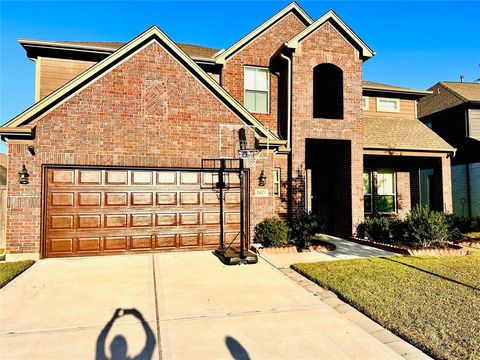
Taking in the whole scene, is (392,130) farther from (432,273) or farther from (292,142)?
(432,273)

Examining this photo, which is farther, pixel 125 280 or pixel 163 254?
pixel 163 254

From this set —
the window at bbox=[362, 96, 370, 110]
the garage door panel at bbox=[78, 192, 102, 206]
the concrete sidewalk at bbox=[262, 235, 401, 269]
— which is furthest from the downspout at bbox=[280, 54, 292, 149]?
the garage door panel at bbox=[78, 192, 102, 206]

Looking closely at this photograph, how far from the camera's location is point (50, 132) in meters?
8.83

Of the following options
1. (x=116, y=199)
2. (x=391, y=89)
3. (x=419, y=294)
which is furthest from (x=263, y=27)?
(x=419, y=294)

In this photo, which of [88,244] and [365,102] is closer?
[88,244]

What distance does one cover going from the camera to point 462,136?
706 inches

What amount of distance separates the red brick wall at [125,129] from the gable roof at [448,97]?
50.4 feet

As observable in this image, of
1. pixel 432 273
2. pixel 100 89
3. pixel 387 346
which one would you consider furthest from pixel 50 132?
pixel 432 273

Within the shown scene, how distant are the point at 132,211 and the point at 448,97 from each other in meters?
19.9

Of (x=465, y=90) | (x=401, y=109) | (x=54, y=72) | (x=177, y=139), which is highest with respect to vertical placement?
(x=465, y=90)

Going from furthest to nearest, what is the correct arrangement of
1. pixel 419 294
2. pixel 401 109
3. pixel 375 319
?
pixel 401 109 < pixel 419 294 < pixel 375 319

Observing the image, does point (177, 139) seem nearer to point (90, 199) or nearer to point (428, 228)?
point (90, 199)

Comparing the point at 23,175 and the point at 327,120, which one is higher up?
the point at 327,120

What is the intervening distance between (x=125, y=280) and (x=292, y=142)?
7.30m
